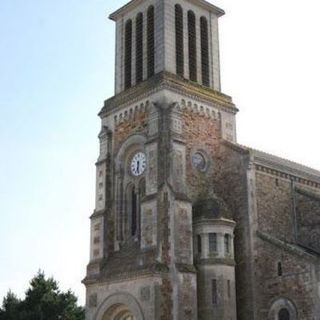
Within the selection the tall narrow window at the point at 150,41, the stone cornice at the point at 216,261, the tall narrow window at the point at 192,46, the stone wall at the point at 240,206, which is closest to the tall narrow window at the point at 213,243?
the stone cornice at the point at 216,261

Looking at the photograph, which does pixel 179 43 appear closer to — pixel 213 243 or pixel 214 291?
pixel 213 243

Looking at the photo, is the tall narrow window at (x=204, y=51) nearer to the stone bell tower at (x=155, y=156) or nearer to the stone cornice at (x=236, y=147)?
the stone bell tower at (x=155, y=156)

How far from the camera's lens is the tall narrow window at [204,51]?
4297 centimetres

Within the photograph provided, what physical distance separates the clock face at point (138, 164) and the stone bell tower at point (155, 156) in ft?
0.20

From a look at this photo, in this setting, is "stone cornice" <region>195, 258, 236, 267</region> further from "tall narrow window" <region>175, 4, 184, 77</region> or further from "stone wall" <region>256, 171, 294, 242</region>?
"tall narrow window" <region>175, 4, 184, 77</region>

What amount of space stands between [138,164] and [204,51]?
9311 mm

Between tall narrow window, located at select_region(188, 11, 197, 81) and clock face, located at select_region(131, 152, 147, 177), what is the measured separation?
20.4 ft

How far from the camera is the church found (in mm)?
35188

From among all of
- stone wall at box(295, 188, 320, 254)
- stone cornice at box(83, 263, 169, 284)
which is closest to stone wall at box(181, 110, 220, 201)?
stone cornice at box(83, 263, 169, 284)

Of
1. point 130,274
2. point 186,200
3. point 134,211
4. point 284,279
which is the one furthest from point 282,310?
point 134,211

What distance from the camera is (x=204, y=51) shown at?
43.7 meters

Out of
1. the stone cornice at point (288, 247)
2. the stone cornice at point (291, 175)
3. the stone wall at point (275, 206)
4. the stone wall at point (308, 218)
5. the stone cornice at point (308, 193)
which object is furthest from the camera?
the stone cornice at point (308, 193)

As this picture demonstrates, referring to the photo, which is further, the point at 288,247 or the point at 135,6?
the point at 135,6

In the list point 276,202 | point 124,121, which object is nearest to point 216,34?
point 124,121
